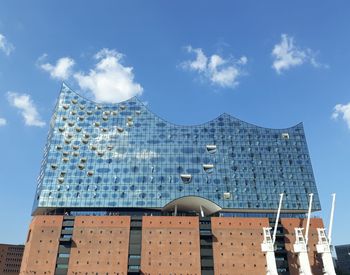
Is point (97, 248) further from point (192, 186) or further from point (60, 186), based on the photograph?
point (192, 186)

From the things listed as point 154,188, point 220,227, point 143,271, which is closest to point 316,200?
point 220,227

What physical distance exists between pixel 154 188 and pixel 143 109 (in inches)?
886

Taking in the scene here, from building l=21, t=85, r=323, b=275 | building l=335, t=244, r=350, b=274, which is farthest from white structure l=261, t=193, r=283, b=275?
building l=335, t=244, r=350, b=274

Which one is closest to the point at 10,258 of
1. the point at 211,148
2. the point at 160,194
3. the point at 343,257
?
the point at 160,194

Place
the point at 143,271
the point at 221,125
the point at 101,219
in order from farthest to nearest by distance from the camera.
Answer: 1. the point at 221,125
2. the point at 101,219
3. the point at 143,271

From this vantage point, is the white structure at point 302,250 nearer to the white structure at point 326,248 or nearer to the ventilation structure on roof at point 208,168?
the white structure at point 326,248

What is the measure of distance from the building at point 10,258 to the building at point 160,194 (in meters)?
71.3

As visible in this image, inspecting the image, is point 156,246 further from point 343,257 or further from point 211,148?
point 343,257

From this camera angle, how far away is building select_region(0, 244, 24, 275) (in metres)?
130

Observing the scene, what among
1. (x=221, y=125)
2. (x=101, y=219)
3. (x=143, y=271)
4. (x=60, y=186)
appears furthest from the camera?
(x=221, y=125)

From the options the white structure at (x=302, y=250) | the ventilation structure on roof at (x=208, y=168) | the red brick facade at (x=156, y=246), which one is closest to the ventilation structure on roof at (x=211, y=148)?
the ventilation structure on roof at (x=208, y=168)

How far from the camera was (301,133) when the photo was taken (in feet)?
279

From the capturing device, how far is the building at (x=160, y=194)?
2557 inches

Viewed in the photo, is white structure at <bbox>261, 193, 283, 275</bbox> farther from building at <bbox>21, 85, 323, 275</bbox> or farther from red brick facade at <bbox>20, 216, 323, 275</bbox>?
building at <bbox>21, 85, 323, 275</bbox>
